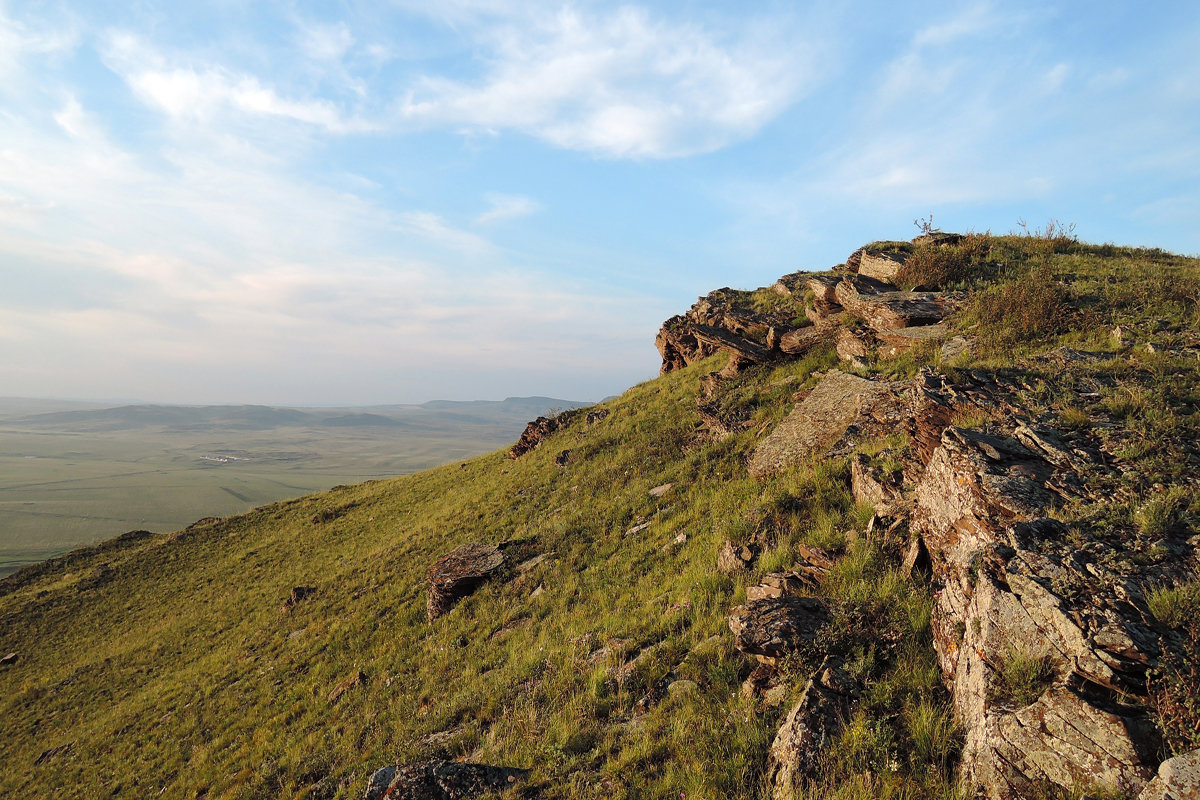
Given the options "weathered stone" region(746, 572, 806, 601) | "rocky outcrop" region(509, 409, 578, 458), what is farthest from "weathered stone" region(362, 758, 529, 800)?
"rocky outcrop" region(509, 409, 578, 458)

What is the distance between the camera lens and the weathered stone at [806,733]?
5.51m

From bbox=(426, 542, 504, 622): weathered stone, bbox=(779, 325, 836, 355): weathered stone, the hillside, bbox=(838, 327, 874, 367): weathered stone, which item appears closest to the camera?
the hillside

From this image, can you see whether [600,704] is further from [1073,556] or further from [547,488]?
[547,488]

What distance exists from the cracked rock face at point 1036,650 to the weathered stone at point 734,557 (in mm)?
3719

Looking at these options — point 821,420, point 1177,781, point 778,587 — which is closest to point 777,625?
point 778,587

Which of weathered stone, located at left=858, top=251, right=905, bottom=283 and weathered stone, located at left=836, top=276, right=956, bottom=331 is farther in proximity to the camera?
weathered stone, located at left=858, top=251, right=905, bottom=283

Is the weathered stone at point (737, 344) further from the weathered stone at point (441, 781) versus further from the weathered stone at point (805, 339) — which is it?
the weathered stone at point (441, 781)

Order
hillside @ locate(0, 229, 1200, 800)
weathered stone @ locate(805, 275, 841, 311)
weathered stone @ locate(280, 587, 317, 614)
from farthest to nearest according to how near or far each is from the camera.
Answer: weathered stone @ locate(805, 275, 841, 311)
weathered stone @ locate(280, 587, 317, 614)
hillside @ locate(0, 229, 1200, 800)

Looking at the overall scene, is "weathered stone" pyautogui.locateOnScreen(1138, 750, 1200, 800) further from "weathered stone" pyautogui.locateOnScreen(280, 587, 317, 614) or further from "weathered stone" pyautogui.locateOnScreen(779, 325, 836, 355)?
"weathered stone" pyautogui.locateOnScreen(280, 587, 317, 614)

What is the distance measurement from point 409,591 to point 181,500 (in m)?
169

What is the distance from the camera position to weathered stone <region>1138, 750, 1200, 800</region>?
364cm

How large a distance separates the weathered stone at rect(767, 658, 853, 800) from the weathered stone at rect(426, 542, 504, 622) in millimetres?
12776

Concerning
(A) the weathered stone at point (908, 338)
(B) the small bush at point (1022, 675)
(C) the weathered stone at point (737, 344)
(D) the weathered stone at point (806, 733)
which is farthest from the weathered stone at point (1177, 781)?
(C) the weathered stone at point (737, 344)

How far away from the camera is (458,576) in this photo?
56.3ft
